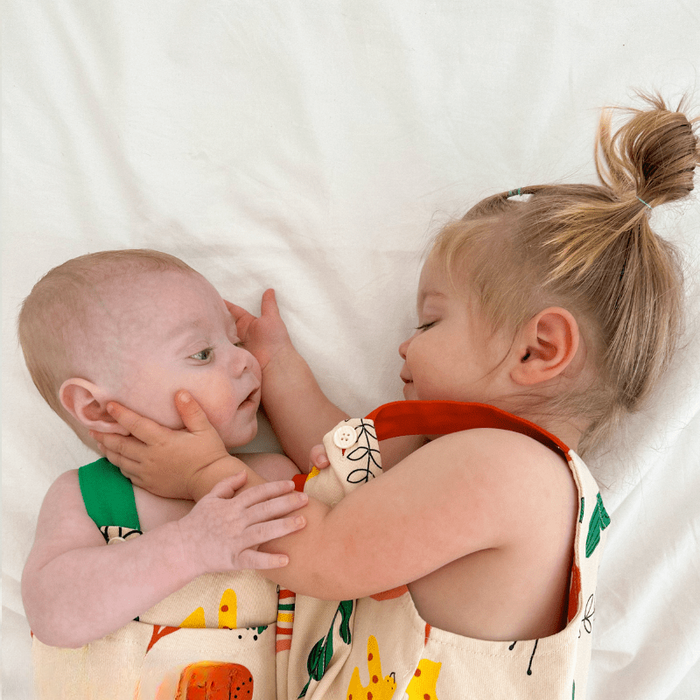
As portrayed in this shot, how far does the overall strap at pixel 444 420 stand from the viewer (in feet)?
3.28


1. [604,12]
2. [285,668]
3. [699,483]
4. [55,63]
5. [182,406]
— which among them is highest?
[604,12]

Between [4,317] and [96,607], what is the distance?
680mm

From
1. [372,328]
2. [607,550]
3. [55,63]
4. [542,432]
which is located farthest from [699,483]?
[55,63]

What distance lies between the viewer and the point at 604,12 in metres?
1.37

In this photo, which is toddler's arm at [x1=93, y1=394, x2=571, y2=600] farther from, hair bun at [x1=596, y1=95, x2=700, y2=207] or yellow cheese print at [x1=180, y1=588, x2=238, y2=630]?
hair bun at [x1=596, y1=95, x2=700, y2=207]

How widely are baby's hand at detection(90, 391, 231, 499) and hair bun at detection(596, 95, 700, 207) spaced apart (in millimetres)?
819

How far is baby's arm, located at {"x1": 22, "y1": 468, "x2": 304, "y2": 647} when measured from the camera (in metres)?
0.96

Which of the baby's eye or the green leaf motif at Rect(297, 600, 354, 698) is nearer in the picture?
the green leaf motif at Rect(297, 600, 354, 698)

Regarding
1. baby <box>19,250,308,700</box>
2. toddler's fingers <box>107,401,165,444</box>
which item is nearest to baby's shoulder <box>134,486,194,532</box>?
baby <box>19,250,308,700</box>

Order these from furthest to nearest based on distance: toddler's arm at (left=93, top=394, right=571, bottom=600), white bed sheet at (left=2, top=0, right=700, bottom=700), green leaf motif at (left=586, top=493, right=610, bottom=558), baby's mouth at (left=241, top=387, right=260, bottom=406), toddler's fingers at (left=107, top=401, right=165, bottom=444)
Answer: white bed sheet at (left=2, top=0, right=700, bottom=700), baby's mouth at (left=241, top=387, right=260, bottom=406), toddler's fingers at (left=107, top=401, right=165, bottom=444), green leaf motif at (left=586, top=493, right=610, bottom=558), toddler's arm at (left=93, top=394, right=571, bottom=600)

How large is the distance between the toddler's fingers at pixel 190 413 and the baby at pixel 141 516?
0.02 meters

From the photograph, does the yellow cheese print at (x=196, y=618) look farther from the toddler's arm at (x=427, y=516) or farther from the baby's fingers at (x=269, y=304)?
the baby's fingers at (x=269, y=304)

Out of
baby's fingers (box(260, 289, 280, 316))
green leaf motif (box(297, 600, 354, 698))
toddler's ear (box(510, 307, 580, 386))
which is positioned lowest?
green leaf motif (box(297, 600, 354, 698))

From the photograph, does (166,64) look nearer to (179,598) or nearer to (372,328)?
(372,328)
